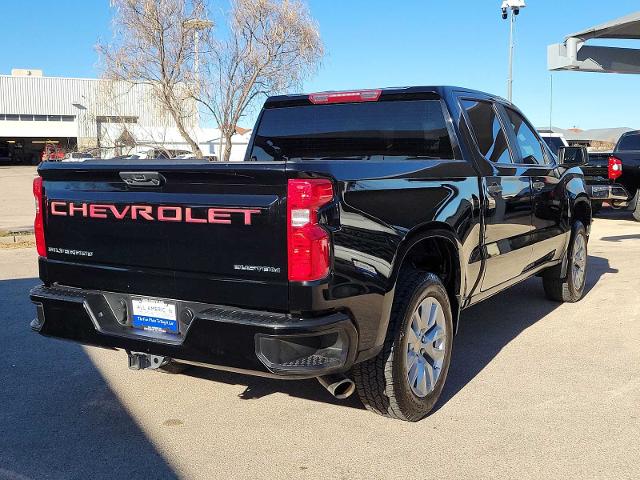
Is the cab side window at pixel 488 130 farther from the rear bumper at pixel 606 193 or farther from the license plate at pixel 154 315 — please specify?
the rear bumper at pixel 606 193

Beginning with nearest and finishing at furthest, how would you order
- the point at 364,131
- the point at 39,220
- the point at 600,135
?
the point at 39,220, the point at 364,131, the point at 600,135

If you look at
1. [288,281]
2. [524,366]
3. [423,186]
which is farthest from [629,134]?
[288,281]

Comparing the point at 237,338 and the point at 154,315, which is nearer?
the point at 237,338

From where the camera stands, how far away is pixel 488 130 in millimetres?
5062

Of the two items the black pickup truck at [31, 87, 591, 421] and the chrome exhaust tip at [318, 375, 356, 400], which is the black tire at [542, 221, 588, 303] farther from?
the chrome exhaust tip at [318, 375, 356, 400]

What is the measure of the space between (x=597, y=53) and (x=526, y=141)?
53.5ft

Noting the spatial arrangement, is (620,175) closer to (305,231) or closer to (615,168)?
(615,168)

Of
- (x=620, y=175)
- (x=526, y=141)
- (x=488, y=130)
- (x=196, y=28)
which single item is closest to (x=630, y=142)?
(x=620, y=175)

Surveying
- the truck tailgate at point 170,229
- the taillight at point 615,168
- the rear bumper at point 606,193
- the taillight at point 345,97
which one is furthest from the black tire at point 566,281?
the taillight at point 615,168

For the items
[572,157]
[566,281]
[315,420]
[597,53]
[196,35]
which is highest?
[196,35]

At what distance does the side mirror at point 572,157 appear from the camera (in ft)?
21.0

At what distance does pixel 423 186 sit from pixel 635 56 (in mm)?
20055

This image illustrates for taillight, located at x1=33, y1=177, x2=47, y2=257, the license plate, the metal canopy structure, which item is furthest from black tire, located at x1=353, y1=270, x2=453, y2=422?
the metal canopy structure

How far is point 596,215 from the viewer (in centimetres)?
1700
